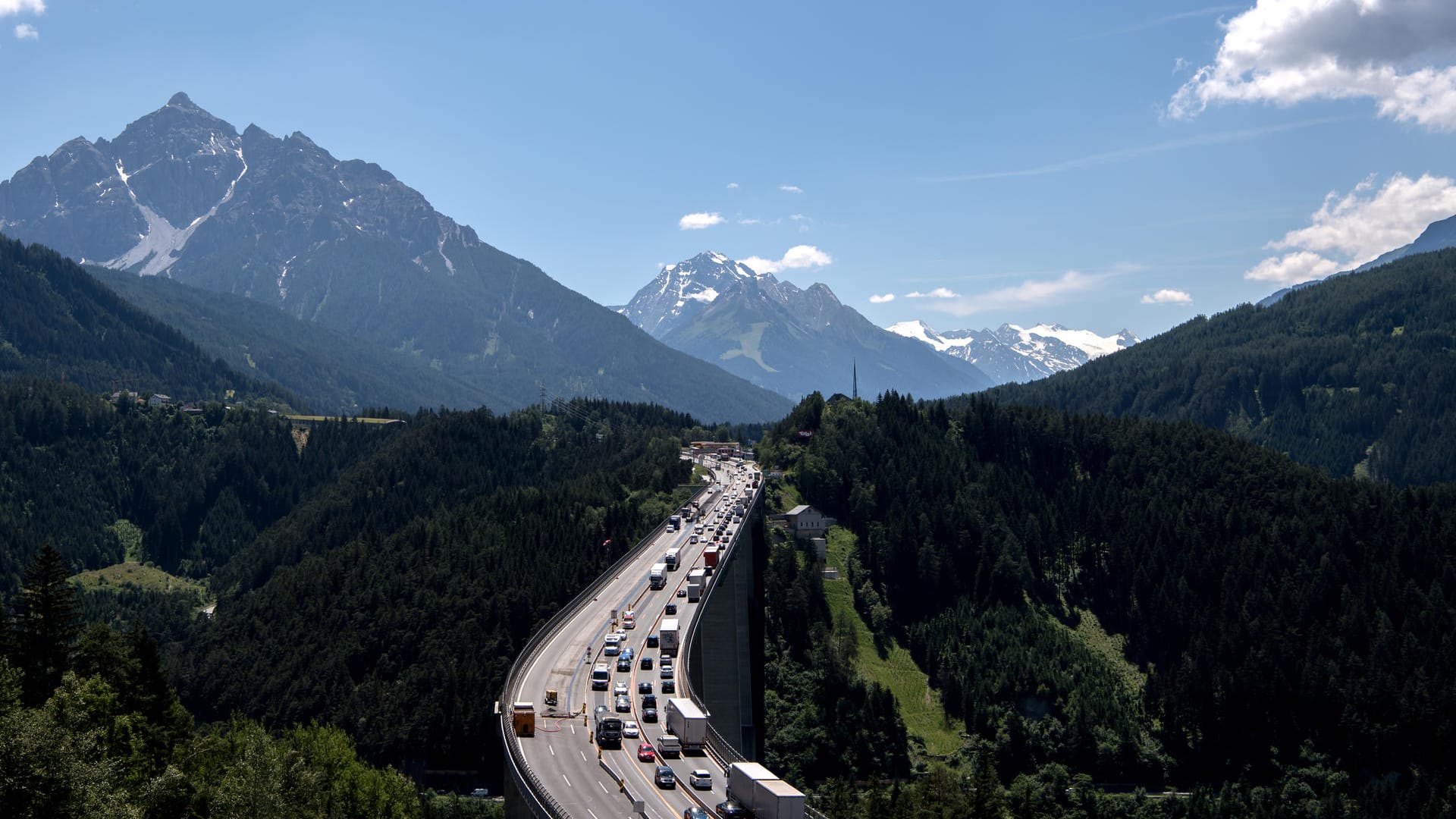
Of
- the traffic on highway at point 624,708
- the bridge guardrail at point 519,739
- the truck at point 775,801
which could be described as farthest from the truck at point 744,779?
the bridge guardrail at point 519,739

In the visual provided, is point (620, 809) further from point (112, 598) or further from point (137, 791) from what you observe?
point (112, 598)

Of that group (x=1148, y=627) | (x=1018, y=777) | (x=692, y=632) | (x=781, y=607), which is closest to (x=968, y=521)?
(x=1148, y=627)

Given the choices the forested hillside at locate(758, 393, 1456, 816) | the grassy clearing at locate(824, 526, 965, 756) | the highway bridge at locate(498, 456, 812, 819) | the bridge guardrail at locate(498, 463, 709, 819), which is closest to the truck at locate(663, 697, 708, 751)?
the highway bridge at locate(498, 456, 812, 819)

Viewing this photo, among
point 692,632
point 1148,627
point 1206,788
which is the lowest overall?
point 1206,788

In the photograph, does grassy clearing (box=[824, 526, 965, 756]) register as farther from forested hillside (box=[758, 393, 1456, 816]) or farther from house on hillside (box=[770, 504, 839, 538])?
house on hillside (box=[770, 504, 839, 538])

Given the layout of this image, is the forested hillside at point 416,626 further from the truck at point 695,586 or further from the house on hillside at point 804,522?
the truck at point 695,586

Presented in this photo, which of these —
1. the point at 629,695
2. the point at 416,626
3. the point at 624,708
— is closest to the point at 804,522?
the point at 416,626
